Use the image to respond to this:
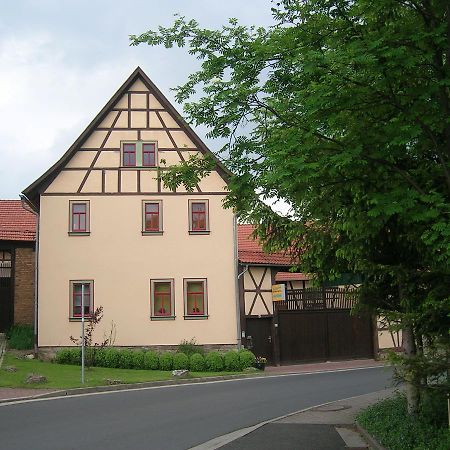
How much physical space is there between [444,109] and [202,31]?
10.3ft

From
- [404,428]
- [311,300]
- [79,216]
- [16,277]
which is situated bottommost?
[404,428]

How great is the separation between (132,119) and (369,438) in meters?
20.7

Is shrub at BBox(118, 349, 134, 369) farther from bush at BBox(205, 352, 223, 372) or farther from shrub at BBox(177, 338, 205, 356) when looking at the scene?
bush at BBox(205, 352, 223, 372)

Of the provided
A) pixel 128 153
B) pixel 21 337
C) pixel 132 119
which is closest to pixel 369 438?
pixel 128 153

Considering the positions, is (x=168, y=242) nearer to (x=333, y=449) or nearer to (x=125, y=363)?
(x=125, y=363)

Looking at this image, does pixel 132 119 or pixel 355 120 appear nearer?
pixel 355 120

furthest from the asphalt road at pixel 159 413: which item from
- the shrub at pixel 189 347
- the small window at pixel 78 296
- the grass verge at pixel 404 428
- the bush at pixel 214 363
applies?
the small window at pixel 78 296

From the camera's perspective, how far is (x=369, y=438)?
9219 millimetres

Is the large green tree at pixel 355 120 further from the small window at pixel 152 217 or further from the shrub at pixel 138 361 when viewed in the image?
the small window at pixel 152 217

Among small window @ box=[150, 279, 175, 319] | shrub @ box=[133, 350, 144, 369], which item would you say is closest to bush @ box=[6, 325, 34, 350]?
shrub @ box=[133, 350, 144, 369]

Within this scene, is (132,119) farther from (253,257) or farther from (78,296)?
(253,257)

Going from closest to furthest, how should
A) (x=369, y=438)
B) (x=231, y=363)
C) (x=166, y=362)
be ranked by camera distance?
(x=369, y=438) < (x=166, y=362) < (x=231, y=363)

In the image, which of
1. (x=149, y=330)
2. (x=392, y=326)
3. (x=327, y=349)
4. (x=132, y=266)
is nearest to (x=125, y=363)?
(x=149, y=330)

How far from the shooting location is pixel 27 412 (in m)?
13.6
